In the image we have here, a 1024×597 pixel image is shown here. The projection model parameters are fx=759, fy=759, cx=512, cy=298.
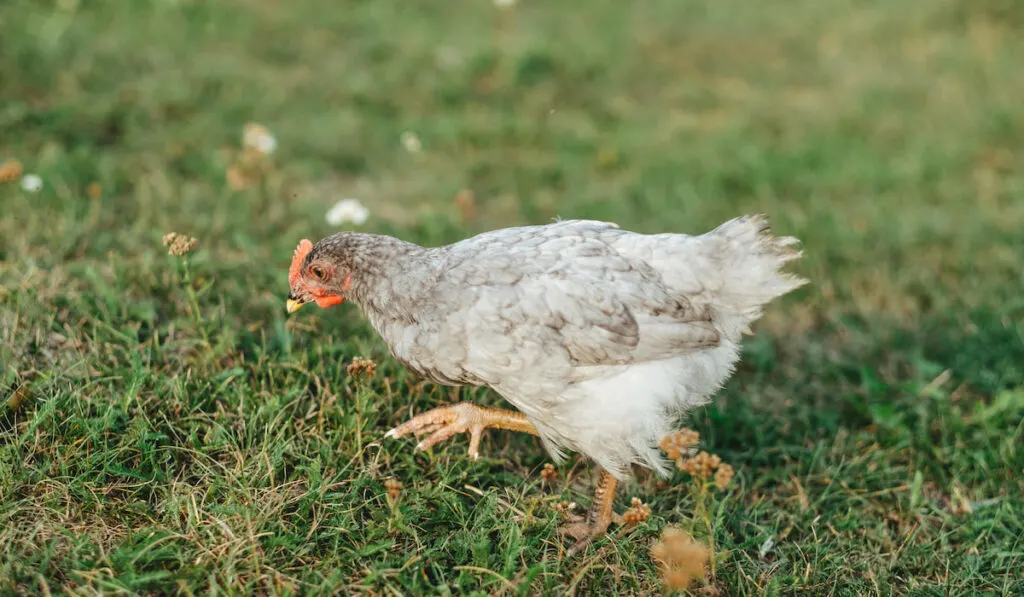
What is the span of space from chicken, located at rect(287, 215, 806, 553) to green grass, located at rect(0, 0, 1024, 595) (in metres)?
0.37

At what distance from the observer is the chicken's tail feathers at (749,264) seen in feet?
9.71

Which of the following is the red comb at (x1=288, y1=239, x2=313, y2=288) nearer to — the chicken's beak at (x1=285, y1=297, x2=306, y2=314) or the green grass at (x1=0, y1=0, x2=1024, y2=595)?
the chicken's beak at (x1=285, y1=297, x2=306, y2=314)

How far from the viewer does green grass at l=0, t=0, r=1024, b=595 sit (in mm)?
2641

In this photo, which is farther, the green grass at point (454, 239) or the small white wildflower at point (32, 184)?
the small white wildflower at point (32, 184)

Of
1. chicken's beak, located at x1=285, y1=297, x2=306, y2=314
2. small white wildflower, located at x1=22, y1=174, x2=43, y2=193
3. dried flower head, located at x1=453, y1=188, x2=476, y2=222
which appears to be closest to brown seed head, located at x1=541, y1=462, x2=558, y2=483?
chicken's beak, located at x1=285, y1=297, x2=306, y2=314

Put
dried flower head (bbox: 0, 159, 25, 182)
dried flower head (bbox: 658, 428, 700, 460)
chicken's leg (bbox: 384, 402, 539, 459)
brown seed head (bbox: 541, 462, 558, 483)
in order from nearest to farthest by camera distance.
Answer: dried flower head (bbox: 658, 428, 700, 460) → brown seed head (bbox: 541, 462, 558, 483) → chicken's leg (bbox: 384, 402, 539, 459) → dried flower head (bbox: 0, 159, 25, 182)

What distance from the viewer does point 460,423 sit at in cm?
306

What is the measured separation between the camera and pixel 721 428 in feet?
11.7

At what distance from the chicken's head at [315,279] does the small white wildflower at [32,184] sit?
5.71ft

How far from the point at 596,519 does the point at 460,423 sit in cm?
65

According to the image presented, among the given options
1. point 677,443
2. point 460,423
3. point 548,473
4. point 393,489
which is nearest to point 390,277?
point 460,423

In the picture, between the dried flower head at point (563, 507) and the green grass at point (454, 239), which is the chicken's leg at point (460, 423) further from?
the dried flower head at point (563, 507)

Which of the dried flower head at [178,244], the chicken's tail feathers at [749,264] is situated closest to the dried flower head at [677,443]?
the chicken's tail feathers at [749,264]

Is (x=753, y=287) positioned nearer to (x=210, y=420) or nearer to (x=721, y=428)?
(x=721, y=428)
